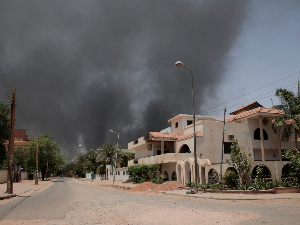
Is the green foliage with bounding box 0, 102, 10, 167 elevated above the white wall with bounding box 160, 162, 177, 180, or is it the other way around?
the green foliage with bounding box 0, 102, 10, 167

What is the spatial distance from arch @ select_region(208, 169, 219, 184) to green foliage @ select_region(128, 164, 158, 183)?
12.8 meters

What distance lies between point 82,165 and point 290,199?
320 ft

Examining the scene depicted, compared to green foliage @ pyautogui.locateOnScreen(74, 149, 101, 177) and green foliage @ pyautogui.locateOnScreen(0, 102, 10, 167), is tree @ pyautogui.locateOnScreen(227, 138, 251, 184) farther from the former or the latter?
green foliage @ pyautogui.locateOnScreen(74, 149, 101, 177)

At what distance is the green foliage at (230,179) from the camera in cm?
1873

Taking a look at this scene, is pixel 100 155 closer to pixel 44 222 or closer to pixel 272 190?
pixel 272 190

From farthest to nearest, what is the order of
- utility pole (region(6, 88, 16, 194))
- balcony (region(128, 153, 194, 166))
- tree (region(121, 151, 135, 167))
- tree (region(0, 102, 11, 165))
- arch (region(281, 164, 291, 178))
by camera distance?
1. tree (region(121, 151, 135, 167))
2. tree (region(0, 102, 11, 165))
3. balcony (region(128, 153, 194, 166))
4. arch (region(281, 164, 291, 178))
5. utility pole (region(6, 88, 16, 194))

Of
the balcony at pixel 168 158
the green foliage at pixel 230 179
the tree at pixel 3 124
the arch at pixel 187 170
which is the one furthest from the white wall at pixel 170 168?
the tree at pixel 3 124

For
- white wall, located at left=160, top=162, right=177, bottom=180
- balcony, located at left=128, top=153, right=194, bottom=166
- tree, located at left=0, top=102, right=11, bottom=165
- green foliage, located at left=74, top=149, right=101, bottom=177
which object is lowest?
green foliage, located at left=74, top=149, right=101, bottom=177

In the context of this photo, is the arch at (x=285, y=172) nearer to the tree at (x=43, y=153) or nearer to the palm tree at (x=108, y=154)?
the palm tree at (x=108, y=154)

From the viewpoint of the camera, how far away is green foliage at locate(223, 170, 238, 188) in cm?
1873

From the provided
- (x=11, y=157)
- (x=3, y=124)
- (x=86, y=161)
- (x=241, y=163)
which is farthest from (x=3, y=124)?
(x=86, y=161)

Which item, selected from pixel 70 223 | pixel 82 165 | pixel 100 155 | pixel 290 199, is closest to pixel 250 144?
pixel 290 199

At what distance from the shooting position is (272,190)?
16.4m

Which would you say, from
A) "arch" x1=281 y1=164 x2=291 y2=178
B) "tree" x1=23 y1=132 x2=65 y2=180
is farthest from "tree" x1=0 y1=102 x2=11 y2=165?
"arch" x1=281 y1=164 x2=291 y2=178
